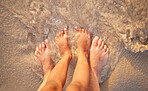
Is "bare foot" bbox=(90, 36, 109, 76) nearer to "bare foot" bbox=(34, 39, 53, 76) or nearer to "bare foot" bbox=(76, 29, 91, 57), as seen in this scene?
"bare foot" bbox=(76, 29, 91, 57)

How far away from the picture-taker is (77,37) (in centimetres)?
115

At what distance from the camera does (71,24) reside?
1.08m

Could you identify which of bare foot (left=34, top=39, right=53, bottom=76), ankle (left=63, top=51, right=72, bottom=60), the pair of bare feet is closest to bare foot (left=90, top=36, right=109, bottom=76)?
the pair of bare feet

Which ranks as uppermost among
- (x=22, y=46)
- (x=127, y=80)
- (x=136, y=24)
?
(x=136, y=24)

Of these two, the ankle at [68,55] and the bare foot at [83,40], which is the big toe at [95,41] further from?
the ankle at [68,55]

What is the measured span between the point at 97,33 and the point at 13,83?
99 cm

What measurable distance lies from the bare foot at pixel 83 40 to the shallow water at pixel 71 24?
0.17 ft

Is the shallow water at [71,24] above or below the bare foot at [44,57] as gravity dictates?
above

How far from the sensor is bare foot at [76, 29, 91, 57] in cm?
111

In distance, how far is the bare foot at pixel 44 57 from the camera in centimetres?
119

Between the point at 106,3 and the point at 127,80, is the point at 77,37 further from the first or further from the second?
the point at 127,80

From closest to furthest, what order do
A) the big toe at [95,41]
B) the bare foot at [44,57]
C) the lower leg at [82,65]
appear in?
the lower leg at [82,65] < the big toe at [95,41] < the bare foot at [44,57]

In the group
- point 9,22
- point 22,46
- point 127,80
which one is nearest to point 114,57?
point 127,80

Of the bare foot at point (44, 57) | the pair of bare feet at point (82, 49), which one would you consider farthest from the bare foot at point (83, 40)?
the bare foot at point (44, 57)
